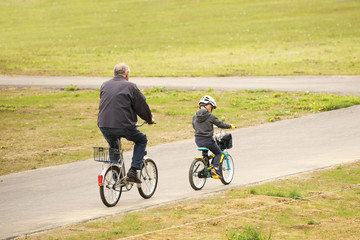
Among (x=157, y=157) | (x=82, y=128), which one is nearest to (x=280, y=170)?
(x=157, y=157)

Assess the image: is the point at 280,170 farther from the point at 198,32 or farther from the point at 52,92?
the point at 198,32

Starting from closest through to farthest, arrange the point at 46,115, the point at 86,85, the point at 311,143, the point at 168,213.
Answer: the point at 168,213 < the point at 311,143 < the point at 46,115 < the point at 86,85

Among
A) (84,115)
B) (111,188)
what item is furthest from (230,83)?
(111,188)

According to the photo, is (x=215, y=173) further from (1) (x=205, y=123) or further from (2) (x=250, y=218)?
(2) (x=250, y=218)

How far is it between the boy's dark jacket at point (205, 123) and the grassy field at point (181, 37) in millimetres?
19212

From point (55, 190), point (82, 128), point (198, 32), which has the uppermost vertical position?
point (198, 32)

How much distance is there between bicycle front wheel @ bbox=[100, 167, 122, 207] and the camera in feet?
31.6

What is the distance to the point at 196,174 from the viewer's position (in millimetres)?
10984

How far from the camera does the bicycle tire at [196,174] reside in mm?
10852

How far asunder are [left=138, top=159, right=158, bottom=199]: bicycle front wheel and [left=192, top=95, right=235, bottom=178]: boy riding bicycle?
1020 mm

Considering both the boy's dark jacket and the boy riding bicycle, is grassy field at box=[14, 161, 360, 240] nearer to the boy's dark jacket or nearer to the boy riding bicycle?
the boy riding bicycle

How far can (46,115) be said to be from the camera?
67.7 feet

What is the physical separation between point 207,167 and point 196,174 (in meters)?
0.27

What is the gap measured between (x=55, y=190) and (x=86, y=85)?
1636 centimetres
